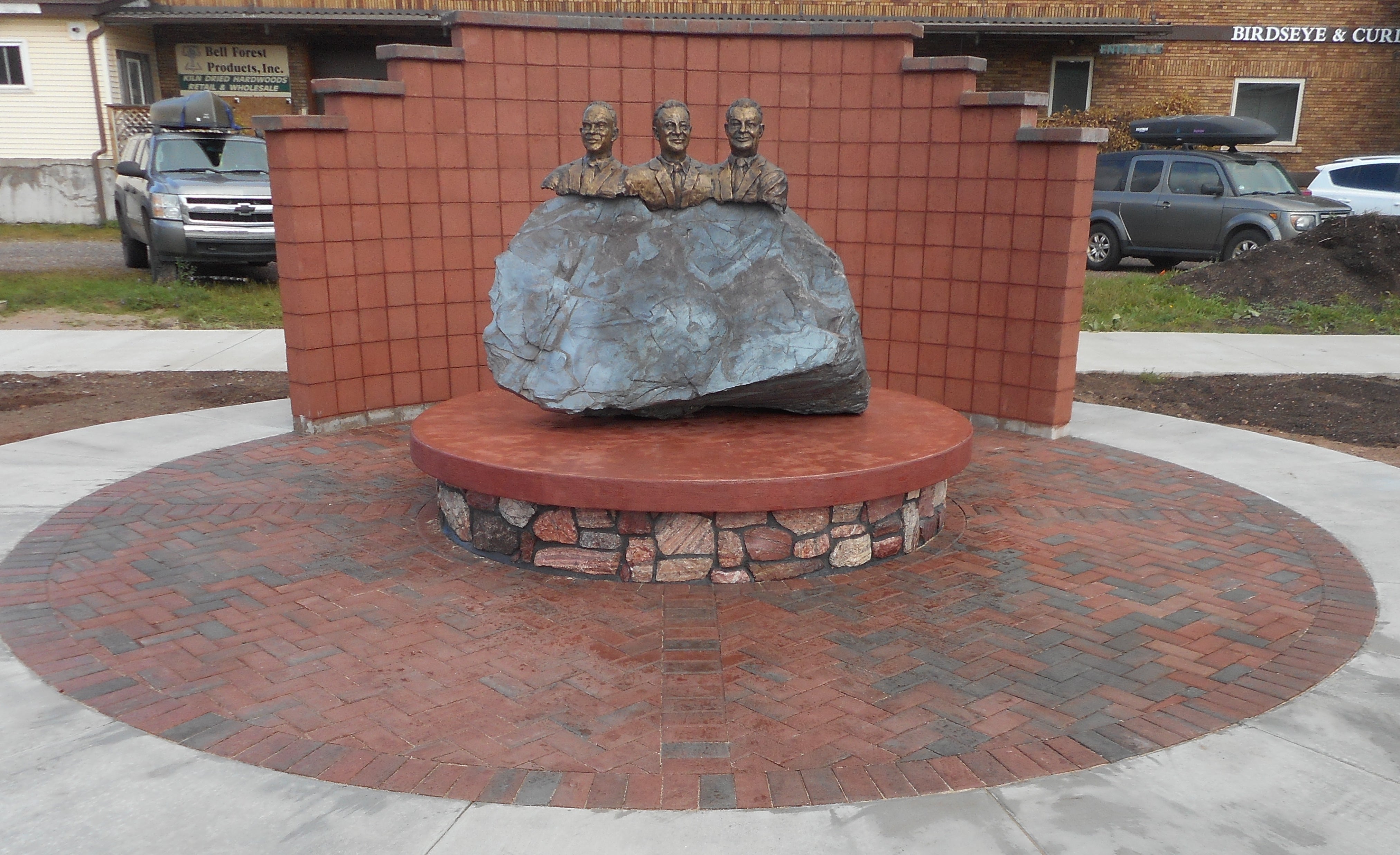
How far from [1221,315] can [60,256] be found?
701 inches

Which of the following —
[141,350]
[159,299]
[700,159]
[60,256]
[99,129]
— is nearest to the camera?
[700,159]

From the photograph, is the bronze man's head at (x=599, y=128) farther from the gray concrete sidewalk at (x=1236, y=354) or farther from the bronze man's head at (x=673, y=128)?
the gray concrete sidewalk at (x=1236, y=354)

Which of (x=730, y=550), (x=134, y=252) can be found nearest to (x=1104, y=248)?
(x=730, y=550)

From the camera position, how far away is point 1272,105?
899 inches

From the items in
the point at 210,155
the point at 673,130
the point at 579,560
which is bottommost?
the point at 579,560

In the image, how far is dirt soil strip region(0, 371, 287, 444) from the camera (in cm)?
835

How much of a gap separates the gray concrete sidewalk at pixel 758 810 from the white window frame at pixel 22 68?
72.5ft

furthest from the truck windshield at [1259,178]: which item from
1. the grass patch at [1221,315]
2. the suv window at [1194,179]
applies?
the grass patch at [1221,315]

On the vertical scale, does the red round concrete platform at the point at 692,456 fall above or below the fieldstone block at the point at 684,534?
above

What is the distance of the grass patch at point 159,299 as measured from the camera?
12617 millimetres

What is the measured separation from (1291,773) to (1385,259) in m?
12.6

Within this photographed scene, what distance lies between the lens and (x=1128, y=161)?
56.1ft

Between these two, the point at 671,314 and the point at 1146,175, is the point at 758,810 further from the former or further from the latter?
the point at 1146,175

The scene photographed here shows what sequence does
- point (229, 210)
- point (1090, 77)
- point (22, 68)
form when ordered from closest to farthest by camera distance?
point (229, 210), point (22, 68), point (1090, 77)
